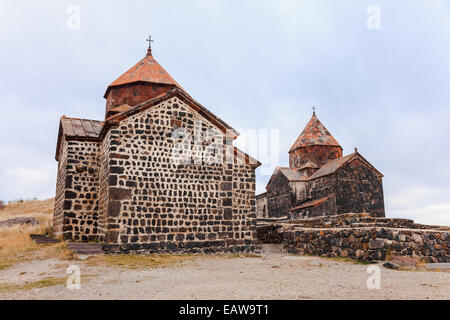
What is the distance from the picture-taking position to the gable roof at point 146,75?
15.9 metres

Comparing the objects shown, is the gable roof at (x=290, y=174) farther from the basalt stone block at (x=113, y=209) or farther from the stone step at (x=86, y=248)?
the stone step at (x=86, y=248)

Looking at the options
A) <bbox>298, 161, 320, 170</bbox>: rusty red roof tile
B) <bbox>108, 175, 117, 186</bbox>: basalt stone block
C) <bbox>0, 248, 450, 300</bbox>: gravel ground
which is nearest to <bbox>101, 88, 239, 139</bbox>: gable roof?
<bbox>108, 175, 117, 186</bbox>: basalt stone block

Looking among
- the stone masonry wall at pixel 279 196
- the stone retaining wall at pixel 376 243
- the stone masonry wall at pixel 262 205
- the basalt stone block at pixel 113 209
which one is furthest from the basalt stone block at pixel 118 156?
the stone masonry wall at pixel 262 205

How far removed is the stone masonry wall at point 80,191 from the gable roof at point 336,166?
16.7 metres

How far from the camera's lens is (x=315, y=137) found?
2880cm

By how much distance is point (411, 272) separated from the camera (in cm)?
777

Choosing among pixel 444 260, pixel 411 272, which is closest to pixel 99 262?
pixel 411 272

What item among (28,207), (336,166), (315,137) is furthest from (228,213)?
(28,207)

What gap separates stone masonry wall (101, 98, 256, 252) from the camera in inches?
453

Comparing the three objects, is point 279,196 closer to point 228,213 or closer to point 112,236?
point 228,213

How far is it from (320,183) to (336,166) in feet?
5.66

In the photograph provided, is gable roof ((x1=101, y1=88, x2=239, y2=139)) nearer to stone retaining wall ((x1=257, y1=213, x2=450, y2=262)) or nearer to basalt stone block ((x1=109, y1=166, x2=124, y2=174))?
basalt stone block ((x1=109, y1=166, x2=124, y2=174))
